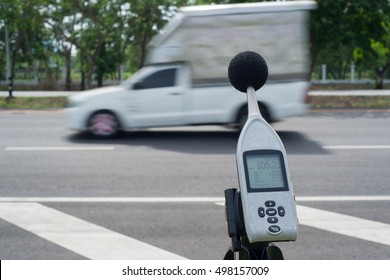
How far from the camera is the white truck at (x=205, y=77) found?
1157 centimetres

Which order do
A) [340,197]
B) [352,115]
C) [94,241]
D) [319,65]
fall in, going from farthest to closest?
[319,65], [352,115], [340,197], [94,241]

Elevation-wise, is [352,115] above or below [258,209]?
below

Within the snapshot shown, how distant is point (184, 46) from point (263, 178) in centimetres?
1089

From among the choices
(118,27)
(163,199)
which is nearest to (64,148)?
(163,199)

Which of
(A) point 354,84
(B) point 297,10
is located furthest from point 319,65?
(B) point 297,10

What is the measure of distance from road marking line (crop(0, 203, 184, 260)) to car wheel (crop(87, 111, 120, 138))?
17.3ft

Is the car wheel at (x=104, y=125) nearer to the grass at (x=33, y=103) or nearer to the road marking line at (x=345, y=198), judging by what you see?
the road marking line at (x=345, y=198)

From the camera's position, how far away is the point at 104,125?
11711mm

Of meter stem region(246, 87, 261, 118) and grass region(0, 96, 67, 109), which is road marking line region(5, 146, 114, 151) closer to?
grass region(0, 96, 67, 109)

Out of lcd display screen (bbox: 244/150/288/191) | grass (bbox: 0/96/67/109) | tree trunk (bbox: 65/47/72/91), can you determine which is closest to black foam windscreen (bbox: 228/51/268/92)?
lcd display screen (bbox: 244/150/288/191)

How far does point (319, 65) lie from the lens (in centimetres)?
4688

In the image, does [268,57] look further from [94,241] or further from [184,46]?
[94,241]

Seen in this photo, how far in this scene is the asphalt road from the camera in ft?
16.5

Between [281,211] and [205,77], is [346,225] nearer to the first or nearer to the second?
[281,211]
